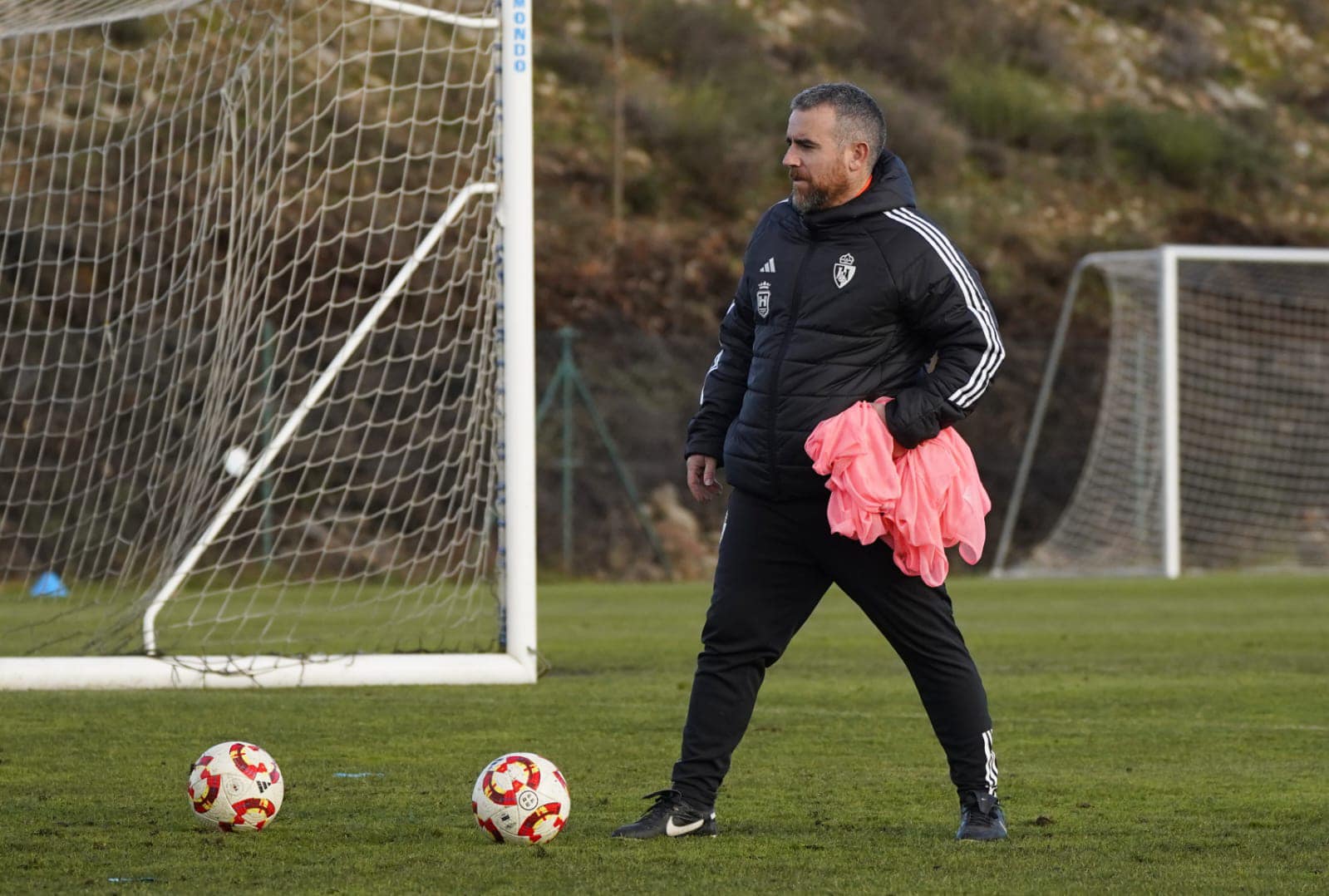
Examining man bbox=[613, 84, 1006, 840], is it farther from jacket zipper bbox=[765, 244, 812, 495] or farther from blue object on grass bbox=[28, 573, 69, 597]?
blue object on grass bbox=[28, 573, 69, 597]

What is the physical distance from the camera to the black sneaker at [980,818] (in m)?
4.91

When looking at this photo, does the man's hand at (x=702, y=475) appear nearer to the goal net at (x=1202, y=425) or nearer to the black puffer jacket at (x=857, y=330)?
the black puffer jacket at (x=857, y=330)

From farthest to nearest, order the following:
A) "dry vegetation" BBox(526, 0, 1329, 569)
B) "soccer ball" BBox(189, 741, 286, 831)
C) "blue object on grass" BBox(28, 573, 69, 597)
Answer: "dry vegetation" BBox(526, 0, 1329, 569), "blue object on grass" BBox(28, 573, 69, 597), "soccer ball" BBox(189, 741, 286, 831)

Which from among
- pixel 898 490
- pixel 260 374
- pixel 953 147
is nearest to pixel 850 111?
pixel 898 490

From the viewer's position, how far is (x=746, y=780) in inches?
242

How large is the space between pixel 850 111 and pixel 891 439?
2.72ft

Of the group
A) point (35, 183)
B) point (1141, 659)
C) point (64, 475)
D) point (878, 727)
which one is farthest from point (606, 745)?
point (35, 183)

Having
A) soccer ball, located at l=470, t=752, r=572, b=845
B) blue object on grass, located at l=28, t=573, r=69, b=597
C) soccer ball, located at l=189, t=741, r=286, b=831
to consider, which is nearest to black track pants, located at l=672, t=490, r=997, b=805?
soccer ball, located at l=470, t=752, r=572, b=845

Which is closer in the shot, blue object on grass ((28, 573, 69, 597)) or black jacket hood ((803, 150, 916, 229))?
black jacket hood ((803, 150, 916, 229))

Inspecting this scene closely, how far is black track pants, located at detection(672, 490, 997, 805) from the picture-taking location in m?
4.96

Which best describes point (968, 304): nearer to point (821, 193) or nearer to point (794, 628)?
point (821, 193)

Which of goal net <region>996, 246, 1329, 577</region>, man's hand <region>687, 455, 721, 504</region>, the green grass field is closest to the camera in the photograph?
the green grass field

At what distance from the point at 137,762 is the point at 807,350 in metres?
2.89

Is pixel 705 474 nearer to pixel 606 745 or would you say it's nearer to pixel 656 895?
pixel 656 895
